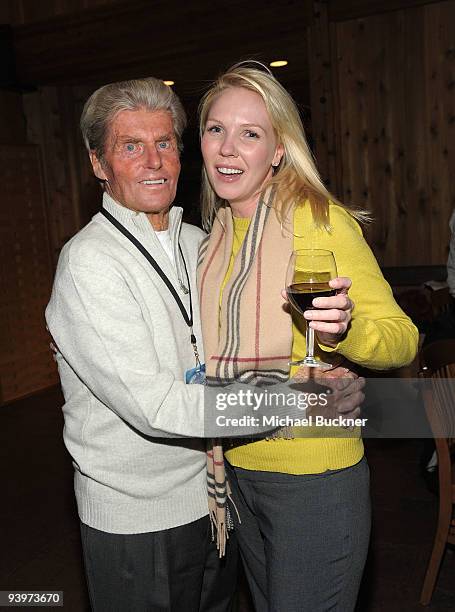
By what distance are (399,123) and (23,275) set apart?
4.16 metres

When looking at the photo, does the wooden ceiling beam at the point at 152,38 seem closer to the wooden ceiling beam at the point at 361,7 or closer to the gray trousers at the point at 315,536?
the wooden ceiling beam at the point at 361,7

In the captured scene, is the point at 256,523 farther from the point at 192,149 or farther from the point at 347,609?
the point at 192,149

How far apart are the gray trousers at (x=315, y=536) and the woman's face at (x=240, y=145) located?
78 cm

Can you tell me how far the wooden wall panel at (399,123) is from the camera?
5.51 meters

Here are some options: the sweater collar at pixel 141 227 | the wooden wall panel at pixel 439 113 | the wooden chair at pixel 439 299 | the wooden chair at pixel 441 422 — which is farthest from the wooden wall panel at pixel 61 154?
the sweater collar at pixel 141 227

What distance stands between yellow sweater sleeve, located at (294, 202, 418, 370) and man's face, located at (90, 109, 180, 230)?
0.45 m

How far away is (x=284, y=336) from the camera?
5.09 ft

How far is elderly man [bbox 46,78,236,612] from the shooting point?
1540 mm

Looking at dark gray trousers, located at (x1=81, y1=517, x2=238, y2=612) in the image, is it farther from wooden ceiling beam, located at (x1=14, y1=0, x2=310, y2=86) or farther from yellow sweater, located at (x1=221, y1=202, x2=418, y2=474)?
wooden ceiling beam, located at (x1=14, y1=0, x2=310, y2=86)

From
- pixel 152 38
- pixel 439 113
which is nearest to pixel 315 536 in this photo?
pixel 439 113

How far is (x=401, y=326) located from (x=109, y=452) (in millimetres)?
822

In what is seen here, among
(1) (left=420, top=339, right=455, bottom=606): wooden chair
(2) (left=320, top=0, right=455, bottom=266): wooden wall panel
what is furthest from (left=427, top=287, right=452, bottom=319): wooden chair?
(1) (left=420, top=339, right=455, bottom=606): wooden chair

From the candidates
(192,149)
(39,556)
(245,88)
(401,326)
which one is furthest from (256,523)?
(192,149)

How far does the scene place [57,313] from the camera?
1.62 m
